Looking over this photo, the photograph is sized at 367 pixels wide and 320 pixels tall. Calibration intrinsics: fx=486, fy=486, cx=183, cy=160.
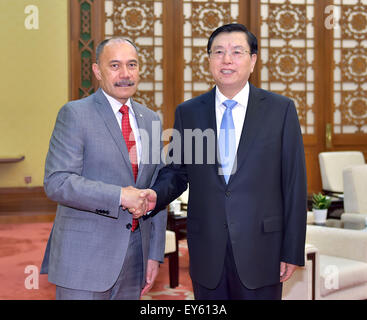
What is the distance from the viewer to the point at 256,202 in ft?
5.27

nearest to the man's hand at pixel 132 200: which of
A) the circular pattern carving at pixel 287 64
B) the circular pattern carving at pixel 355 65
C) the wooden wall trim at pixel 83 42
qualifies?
the wooden wall trim at pixel 83 42

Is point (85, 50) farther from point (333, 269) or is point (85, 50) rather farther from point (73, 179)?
point (73, 179)

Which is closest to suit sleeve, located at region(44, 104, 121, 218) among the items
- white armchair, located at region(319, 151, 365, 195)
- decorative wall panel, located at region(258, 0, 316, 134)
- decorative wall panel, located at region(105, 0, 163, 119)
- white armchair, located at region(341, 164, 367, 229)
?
white armchair, located at region(341, 164, 367, 229)

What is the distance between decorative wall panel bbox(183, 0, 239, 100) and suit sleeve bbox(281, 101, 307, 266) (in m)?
5.23

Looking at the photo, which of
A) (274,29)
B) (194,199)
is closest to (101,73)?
(194,199)

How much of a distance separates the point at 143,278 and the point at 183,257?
294 cm

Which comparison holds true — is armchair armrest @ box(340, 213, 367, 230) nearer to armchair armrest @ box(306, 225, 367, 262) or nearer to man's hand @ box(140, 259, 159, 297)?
armchair armrest @ box(306, 225, 367, 262)

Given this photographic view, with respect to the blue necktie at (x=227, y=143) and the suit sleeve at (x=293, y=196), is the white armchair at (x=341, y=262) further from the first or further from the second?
the blue necktie at (x=227, y=143)

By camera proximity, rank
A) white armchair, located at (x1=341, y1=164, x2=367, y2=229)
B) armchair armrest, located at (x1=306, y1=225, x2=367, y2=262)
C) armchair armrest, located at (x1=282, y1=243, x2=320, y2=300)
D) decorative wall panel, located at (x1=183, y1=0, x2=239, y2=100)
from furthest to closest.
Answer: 1. decorative wall panel, located at (x1=183, y1=0, x2=239, y2=100)
2. white armchair, located at (x1=341, y1=164, x2=367, y2=229)
3. armchair armrest, located at (x1=306, y1=225, x2=367, y2=262)
4. armchair armrest, located at (x1=282, y1=243, x2=320, y2=300)

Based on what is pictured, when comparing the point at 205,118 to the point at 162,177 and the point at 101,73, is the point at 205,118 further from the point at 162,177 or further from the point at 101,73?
the point at 101,73

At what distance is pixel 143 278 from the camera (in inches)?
68.9

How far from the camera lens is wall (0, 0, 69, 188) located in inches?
255

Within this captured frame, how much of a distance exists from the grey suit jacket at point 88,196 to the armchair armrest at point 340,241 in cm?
194

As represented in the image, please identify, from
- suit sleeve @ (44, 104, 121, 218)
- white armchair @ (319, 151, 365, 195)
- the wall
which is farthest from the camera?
the wall
